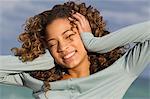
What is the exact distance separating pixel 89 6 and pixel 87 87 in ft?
1.61

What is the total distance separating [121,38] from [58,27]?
1.12ft

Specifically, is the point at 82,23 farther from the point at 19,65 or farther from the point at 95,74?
the point at 19,65

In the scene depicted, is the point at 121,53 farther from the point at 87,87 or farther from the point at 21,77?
the point at 21,77

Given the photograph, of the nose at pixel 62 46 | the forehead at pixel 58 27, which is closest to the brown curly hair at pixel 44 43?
the forehead at pixel 58 27

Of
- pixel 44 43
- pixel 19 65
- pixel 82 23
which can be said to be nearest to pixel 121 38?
pixel 82 23

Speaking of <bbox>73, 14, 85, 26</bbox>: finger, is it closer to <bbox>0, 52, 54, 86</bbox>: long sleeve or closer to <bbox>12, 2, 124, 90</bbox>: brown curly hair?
<bbox>12, 2, 124, 90</bbox>: brown curly hair

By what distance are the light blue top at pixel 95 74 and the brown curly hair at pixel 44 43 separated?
0.15ft

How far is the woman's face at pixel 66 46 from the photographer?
222 centimetres

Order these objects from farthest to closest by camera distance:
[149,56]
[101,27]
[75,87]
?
[101,27] < [75,87] < [149,56]

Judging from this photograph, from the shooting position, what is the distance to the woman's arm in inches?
83.8

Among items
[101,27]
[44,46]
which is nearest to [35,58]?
[44,46]

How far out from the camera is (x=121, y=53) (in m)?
2.36

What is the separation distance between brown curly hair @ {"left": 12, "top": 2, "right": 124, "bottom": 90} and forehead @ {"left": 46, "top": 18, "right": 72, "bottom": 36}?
0.09ft

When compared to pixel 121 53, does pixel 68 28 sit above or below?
above
